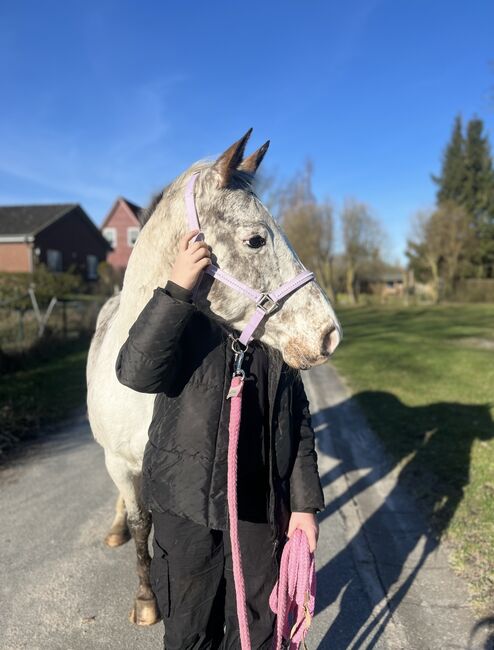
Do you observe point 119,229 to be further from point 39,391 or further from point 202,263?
point 202,263

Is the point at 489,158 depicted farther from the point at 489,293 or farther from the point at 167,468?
the point at 167,468

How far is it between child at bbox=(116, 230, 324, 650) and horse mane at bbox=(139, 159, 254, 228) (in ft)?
1.08

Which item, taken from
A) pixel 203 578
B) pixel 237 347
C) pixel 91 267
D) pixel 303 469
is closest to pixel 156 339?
pixel 237 347

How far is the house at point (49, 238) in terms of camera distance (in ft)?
90.8

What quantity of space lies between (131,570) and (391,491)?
2.57 metres

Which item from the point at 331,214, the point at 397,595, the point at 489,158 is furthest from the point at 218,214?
the point at 489,158

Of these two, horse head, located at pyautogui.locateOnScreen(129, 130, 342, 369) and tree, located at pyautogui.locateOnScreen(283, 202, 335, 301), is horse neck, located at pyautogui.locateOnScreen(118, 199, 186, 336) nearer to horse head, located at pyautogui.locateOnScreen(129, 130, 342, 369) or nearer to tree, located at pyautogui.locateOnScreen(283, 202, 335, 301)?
horse head, located at pyautogui.locateOnScreen(129, 130, 342, 369)

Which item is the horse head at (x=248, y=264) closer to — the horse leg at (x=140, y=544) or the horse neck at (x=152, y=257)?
the horse neck at (x=152, y=257)

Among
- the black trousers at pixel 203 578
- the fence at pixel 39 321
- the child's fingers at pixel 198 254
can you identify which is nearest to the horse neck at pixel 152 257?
the child's fingers at pixel 198 254

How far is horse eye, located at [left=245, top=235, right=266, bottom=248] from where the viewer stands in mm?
1794

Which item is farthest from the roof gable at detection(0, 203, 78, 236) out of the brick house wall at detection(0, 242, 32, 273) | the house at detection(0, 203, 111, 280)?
the brick house wall at detection(0, 242, 32, 273)

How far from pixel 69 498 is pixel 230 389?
126 inches

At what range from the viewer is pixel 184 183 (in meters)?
1.92

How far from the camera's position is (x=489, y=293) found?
36438 mm
